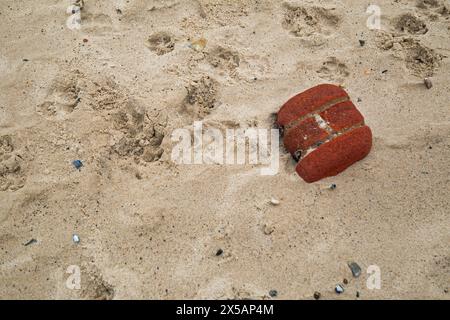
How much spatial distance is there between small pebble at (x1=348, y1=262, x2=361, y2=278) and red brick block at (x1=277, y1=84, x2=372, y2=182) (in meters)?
0.54

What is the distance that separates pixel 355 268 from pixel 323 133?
0.80 m

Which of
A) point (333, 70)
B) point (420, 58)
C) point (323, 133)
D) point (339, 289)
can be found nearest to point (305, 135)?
point (323, 133)

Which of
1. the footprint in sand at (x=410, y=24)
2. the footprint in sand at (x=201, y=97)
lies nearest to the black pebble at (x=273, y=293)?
the footprint in sand at (x=201, y=97)

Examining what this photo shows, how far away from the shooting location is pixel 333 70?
2.93 m

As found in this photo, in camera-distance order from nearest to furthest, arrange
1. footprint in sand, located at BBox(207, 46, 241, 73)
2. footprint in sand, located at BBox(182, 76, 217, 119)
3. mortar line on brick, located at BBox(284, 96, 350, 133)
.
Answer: mortar line on brick, located at BBox(284, 96, 350, 133) < footprint in sand, located at BBox(182, 76, 217, 119) < footprint in sand, located at BBox(207, 46, 241, 73)

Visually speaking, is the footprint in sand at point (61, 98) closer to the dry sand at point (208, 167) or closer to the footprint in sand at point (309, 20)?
the dry sand at point (208, 167)

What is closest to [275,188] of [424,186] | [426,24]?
[424,186]

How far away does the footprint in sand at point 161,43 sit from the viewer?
10.1ft

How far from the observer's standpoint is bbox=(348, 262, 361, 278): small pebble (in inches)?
83.7

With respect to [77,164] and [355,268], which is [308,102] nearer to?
[355,268]

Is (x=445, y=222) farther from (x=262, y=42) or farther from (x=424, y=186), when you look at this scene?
(x=262, y=42)

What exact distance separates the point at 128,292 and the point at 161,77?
1549 millimetres

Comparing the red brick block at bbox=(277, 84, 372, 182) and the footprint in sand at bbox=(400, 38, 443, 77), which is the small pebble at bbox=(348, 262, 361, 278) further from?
the footprint in sand at bbox=(400, 38, 443, 77)

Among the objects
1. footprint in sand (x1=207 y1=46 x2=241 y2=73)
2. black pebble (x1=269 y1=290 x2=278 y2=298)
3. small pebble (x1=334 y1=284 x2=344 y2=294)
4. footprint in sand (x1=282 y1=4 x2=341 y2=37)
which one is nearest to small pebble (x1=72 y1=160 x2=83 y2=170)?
footprint in sand (x1=207 y1=46 x2=241 y2=73)
